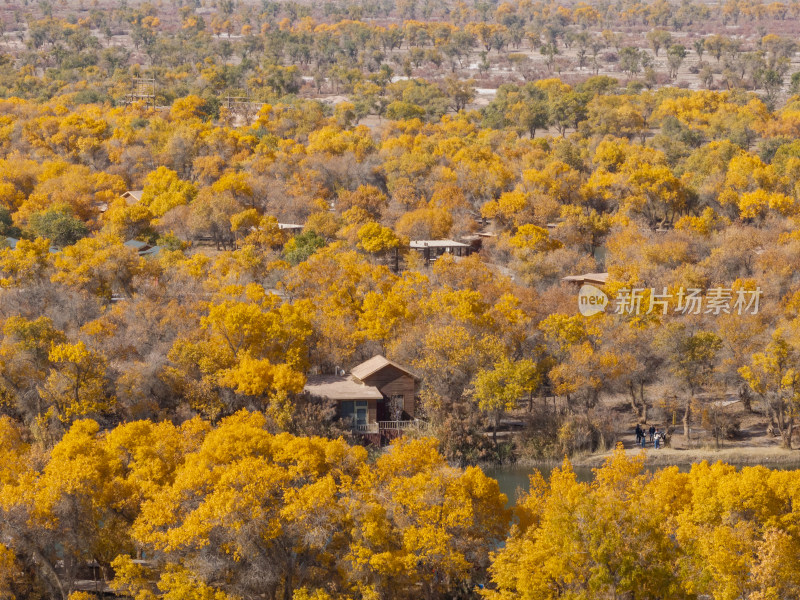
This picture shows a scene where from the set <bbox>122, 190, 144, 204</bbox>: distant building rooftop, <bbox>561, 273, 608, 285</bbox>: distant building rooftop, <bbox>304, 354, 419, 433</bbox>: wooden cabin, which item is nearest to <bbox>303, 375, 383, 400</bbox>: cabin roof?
<bbox>304, 354, 419, 433</bbox>: wooden cabin

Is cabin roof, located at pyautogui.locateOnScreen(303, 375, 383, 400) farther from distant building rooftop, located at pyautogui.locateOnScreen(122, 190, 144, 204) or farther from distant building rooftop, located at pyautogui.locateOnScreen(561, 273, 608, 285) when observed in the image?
distant building rooftop, located at pyautogui.locateOnScreen(122, 190, 144, 204)

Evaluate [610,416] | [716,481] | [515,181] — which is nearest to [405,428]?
[610,416]

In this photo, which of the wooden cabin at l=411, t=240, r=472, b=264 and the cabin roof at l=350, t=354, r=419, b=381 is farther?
the wooden cabin at l=411, t=240, r=472, b=264

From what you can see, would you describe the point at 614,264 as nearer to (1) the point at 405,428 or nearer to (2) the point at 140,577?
(1) the point at 405,428

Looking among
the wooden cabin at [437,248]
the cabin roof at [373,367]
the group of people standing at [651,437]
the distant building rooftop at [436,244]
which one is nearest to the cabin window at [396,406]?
the cabin roof at [373,367]

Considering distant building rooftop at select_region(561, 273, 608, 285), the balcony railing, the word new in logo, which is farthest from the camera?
distant building rooftop at select_region(561, 273, 608, 285)
